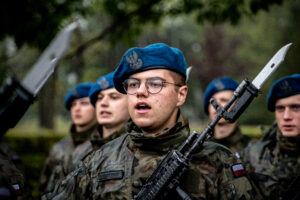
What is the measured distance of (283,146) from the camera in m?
3.70

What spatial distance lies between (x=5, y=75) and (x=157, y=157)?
4.49 metres

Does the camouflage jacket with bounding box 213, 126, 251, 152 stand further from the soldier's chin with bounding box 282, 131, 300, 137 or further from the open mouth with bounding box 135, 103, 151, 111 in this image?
the open mouth with bounding box 135, 103, 151, 111

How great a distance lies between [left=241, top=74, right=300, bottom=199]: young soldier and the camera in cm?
349

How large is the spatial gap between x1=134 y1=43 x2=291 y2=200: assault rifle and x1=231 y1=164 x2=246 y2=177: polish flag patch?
351 mm

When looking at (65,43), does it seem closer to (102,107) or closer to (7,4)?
(102,107)

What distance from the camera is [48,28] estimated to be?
198 inches

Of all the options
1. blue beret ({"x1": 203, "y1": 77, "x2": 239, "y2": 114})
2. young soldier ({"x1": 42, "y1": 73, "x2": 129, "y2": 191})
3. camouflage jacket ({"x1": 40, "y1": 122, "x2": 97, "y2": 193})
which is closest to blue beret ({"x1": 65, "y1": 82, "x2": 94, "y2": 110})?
camouflage jacket ({"x1": 40, "y1": 122, "x2": 97, "y2": 193})

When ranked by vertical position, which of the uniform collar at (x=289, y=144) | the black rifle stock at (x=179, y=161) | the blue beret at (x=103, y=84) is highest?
the blue beret at (x=103, y=84)

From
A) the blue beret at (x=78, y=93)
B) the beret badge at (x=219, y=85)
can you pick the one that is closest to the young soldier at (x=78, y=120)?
the blue beret at (x=78, y=93)

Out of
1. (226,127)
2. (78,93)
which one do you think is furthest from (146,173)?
(78,93)

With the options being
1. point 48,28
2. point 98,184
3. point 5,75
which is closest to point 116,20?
point 48,28

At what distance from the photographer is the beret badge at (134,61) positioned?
2.39 meters

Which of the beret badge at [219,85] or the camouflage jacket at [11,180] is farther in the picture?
the beret badge at [219,85]

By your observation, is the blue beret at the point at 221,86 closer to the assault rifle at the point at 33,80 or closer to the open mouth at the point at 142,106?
the open mouth at the point at 142,106
